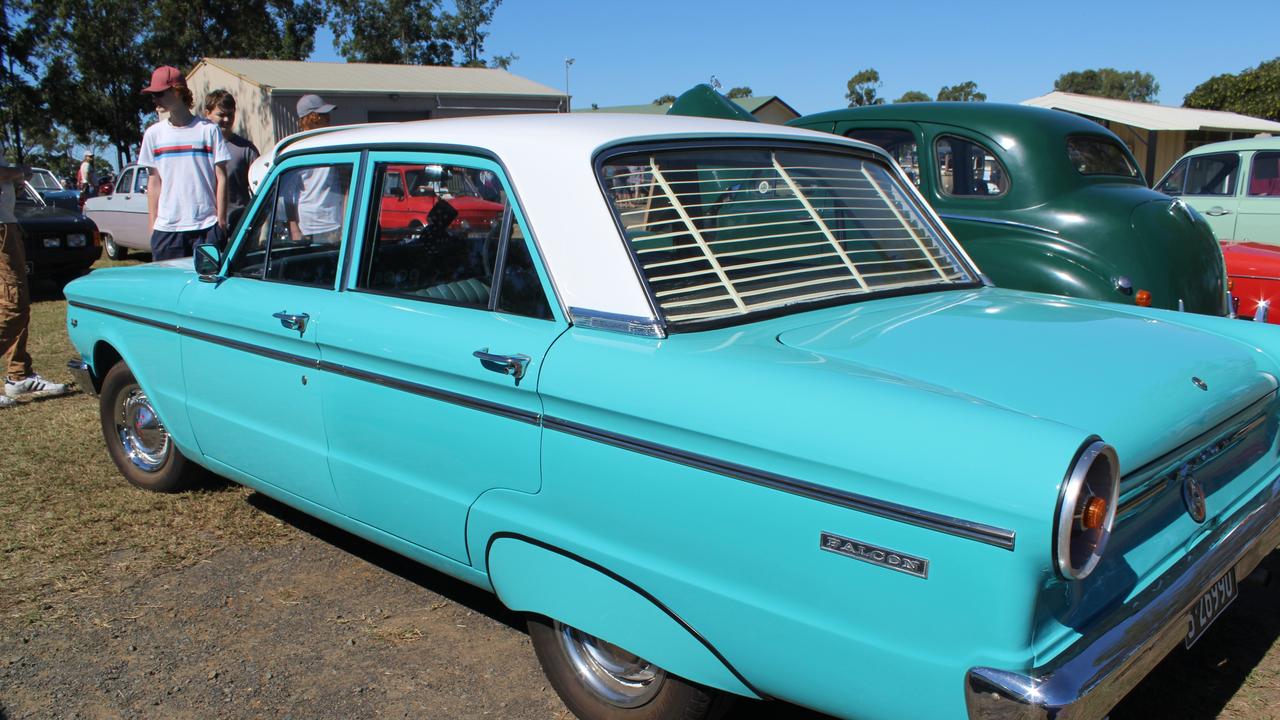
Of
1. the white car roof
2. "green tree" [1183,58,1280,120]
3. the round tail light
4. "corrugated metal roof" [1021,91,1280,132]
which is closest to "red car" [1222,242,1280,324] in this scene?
the white car roof

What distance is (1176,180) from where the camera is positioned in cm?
1029

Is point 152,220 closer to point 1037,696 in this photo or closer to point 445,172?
point 445,172

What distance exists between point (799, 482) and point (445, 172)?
1634 millimetres

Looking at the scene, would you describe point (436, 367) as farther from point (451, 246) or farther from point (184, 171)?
point (184, 171)

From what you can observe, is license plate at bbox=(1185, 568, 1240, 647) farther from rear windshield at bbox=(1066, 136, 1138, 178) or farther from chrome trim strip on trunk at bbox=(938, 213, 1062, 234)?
rear windshield at bbox=(1066, 136, 1138, 178)

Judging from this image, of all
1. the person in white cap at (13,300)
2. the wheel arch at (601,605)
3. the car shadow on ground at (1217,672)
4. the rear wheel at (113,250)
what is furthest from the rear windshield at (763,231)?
the rear wheel at (113,250)

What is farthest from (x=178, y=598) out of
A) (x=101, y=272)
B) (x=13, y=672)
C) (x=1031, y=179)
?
(x=1031, y=179)

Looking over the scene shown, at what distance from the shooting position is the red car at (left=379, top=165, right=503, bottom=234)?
2875 mm

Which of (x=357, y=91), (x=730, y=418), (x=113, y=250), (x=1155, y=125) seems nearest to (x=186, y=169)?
(x=730, y=418)

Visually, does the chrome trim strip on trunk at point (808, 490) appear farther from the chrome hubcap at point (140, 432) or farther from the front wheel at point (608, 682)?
the chrome hubcap at point (140, 432)

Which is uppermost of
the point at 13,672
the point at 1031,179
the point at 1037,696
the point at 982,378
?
the point at 1031,179

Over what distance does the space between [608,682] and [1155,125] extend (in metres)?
25.2

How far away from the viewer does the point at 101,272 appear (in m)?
4.38

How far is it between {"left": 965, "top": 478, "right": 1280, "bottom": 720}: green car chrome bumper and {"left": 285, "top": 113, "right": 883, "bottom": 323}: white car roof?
1145 mm
